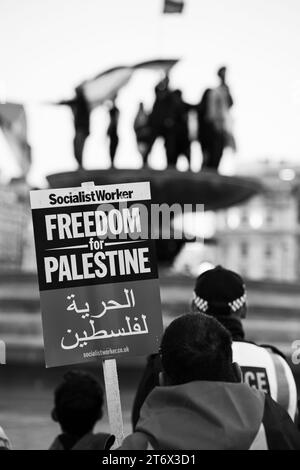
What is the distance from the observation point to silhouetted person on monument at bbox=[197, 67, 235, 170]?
12195 mm

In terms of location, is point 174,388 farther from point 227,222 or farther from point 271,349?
point 227,222

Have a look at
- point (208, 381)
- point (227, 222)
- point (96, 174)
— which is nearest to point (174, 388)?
point (208, 381)

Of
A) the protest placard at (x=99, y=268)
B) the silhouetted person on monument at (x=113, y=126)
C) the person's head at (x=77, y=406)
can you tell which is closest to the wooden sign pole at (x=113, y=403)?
the protest placard at (x=99, y=268)

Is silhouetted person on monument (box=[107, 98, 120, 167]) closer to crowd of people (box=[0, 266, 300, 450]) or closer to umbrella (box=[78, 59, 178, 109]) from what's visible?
umbrella (box=[78, 59, 178, 109])

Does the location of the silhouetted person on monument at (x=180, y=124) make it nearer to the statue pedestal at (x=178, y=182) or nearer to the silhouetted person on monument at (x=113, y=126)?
the statue pedestal at (x=178, y=182)

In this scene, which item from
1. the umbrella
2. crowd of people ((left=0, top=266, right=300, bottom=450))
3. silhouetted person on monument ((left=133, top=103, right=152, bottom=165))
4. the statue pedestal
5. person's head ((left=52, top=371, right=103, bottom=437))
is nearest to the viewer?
crowd of people ((left=0, top=266, right=300, bottom=450))

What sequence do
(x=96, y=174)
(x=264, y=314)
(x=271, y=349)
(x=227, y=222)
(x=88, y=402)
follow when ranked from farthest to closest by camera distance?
(x=227, y=222)
(x=96, y=174)
(x=264, y=314)
(x=88, y=402)
(x=271, y=349)

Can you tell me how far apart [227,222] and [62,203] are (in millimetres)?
82976

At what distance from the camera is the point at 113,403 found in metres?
2.80

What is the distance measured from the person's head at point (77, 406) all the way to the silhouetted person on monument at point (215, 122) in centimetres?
927

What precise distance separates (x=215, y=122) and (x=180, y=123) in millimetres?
533

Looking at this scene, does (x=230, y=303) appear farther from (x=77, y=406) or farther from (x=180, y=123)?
(x=180, y=123)

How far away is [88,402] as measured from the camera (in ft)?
10.5

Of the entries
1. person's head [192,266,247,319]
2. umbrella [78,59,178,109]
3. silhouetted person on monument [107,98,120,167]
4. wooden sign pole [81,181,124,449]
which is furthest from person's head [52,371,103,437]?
silhouetted person on monument [107,98,120,167]
